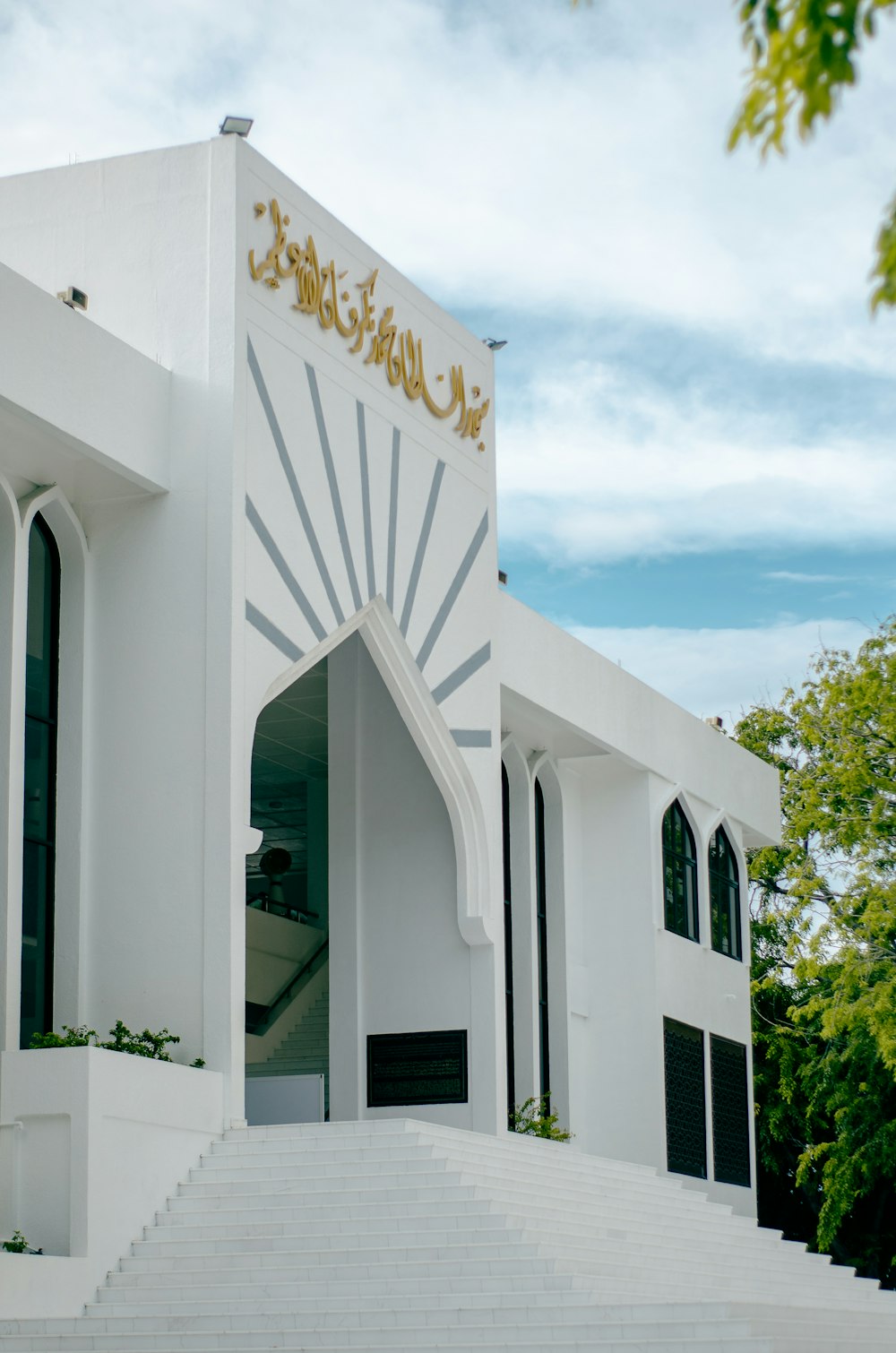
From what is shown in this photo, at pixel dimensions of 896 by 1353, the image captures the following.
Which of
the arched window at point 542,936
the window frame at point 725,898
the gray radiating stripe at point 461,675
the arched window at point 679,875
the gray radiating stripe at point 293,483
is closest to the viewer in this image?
the gray radiating stripe at point 293,483

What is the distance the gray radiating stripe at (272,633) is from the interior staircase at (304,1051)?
666 cm

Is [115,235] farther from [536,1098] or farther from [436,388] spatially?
[536,1098]

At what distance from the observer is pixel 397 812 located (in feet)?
53.9

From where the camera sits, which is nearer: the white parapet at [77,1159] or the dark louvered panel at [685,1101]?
the white parapet at [77,1159]

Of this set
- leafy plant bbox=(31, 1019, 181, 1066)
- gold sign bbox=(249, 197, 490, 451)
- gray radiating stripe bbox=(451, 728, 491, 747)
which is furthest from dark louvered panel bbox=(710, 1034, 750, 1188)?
leafy plant bbox=(31, 1019, 181, 1066)

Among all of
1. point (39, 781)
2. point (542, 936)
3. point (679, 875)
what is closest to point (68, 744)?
point (39, 781)

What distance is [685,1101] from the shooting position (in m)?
20.5

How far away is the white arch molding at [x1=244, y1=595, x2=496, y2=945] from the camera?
49.3 ft

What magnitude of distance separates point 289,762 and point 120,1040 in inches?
353

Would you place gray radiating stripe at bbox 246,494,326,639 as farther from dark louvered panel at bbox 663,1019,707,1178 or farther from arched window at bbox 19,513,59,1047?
dark louvered panel at bbox 663,1019,707,1178

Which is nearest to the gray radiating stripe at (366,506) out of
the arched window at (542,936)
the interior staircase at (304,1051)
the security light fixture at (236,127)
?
the security light fixture at (236,127)

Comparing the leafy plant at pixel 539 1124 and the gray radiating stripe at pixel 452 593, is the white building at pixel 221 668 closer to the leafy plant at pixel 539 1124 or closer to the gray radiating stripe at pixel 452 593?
the gray radiating stripe at pixel 452 593

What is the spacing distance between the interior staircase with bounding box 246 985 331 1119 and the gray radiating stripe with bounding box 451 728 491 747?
441cm

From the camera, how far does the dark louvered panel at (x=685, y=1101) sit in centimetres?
2005
